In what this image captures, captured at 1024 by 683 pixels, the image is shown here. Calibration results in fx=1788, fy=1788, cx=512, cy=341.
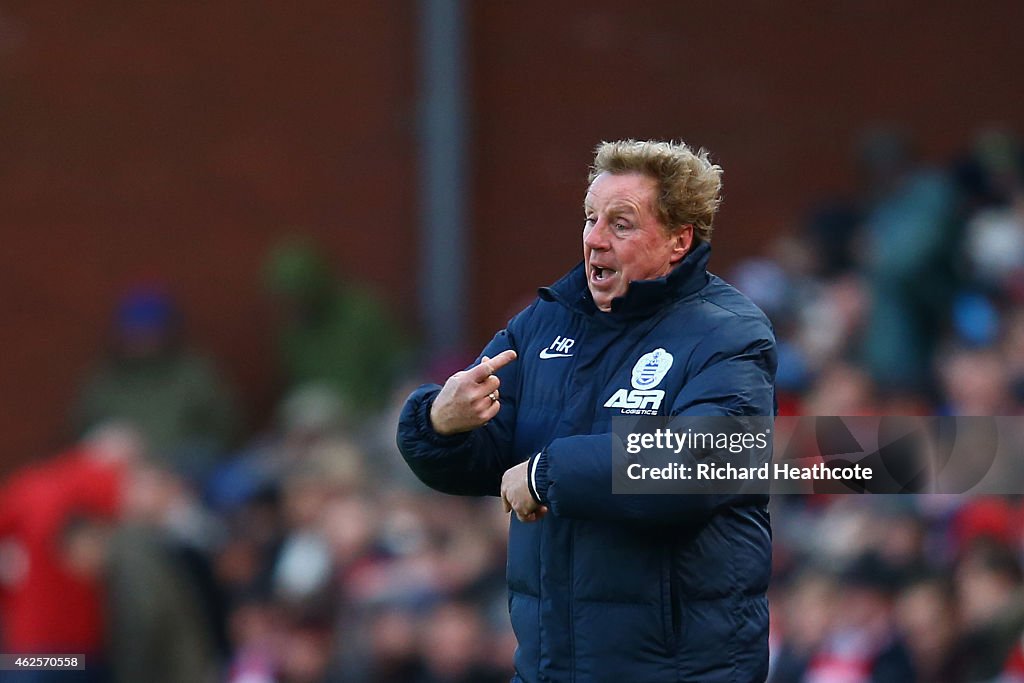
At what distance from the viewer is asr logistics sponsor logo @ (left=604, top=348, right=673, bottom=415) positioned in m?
3.60

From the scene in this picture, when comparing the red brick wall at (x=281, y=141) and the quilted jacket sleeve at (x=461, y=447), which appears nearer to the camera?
the quilted jacket sleeve at (x=461, y=447)

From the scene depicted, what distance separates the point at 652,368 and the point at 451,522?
169 inches

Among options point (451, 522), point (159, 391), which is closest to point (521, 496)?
point (451, 522)

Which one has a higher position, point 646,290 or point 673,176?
point 673,176

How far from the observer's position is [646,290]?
12.1 feet

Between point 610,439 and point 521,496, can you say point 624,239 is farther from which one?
point 521,496

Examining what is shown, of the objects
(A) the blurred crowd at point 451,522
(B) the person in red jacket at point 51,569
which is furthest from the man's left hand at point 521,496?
(B) the person in red jacket at point 51,569

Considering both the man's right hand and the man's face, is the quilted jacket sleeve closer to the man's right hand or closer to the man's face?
the man's right hand

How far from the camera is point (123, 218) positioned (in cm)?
1107

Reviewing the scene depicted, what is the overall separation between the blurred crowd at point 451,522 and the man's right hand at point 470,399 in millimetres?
2668

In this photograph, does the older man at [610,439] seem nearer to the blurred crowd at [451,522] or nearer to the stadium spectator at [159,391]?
the blurred crowd at [451,522]

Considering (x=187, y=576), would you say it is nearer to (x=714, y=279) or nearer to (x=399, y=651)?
(x=399, y=651)

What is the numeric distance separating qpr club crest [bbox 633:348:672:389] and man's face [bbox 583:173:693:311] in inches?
6.5

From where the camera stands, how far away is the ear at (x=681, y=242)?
3812 millimetres
